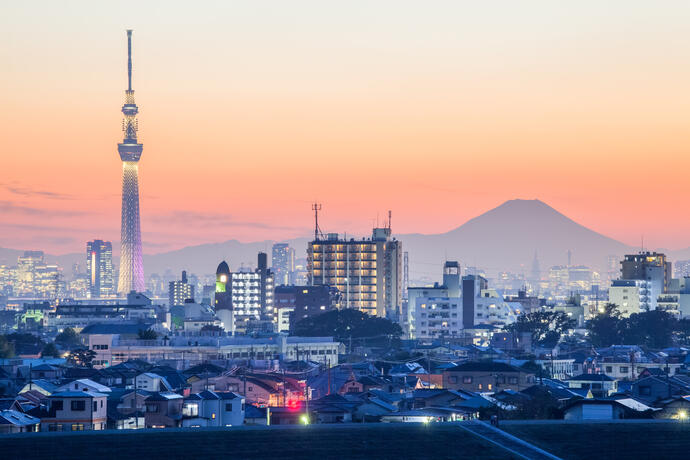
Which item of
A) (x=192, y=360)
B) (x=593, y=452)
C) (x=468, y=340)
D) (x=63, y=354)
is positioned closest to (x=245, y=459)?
(x=593, y=452)

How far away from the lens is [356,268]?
616 ft

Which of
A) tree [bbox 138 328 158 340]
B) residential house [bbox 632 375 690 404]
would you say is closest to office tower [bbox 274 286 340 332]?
tree [bbox 138 328 158 340]

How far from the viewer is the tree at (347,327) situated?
442ft

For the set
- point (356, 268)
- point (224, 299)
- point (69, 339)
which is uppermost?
point (356, 268)

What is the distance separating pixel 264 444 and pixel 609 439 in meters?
10.6

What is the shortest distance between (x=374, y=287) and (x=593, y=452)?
144 metres

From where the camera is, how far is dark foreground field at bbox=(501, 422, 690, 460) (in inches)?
1713

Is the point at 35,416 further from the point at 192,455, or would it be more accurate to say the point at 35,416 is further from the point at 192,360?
the point at 192,360

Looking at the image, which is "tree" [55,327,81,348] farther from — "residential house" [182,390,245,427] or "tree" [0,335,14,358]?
"residential house" [182,390,245,427]

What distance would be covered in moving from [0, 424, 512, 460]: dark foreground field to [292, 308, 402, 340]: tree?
8968 cm

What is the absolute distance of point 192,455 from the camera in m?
41.6

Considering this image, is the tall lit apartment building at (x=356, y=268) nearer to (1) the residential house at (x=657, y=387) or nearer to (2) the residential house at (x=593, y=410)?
(1) the residential house at (x=657, y=387)

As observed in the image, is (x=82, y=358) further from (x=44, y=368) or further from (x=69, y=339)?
(x=69, y=339)

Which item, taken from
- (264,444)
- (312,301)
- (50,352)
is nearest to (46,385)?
(264,444)
